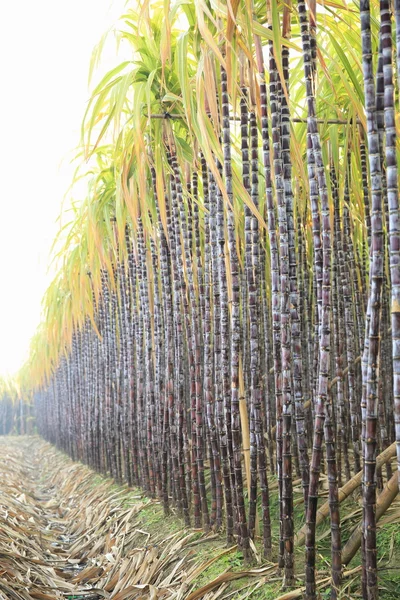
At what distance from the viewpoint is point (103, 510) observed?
345 cm

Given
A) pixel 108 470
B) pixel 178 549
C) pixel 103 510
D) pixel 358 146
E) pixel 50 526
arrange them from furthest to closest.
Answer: pixel 108 470
pixel 50 526
pixel 103 510
pixel 178 549
pixel 358 146

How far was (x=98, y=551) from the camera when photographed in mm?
3002

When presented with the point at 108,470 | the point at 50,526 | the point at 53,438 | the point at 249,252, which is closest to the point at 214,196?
the point at 249,252

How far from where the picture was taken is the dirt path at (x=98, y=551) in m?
2.11

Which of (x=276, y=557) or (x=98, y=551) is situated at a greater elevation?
(x=276, y=557)

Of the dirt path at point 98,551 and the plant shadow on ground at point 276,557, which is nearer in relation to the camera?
the plant shadow on ground at point 276,557

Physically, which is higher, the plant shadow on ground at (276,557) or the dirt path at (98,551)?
the plant shadow on ground at (276,557)

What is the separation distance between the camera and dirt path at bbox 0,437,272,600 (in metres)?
2.11

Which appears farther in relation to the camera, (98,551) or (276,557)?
(98,551)

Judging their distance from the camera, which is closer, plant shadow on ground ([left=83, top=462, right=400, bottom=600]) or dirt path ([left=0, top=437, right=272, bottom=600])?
plant shadow on ground ([left=83, top=462, right=400, bottom=600])

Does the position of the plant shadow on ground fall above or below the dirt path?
above

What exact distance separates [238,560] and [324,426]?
0.74m

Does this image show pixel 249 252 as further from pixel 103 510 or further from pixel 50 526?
pixel 50 526

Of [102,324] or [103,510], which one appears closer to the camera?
[103,510]
